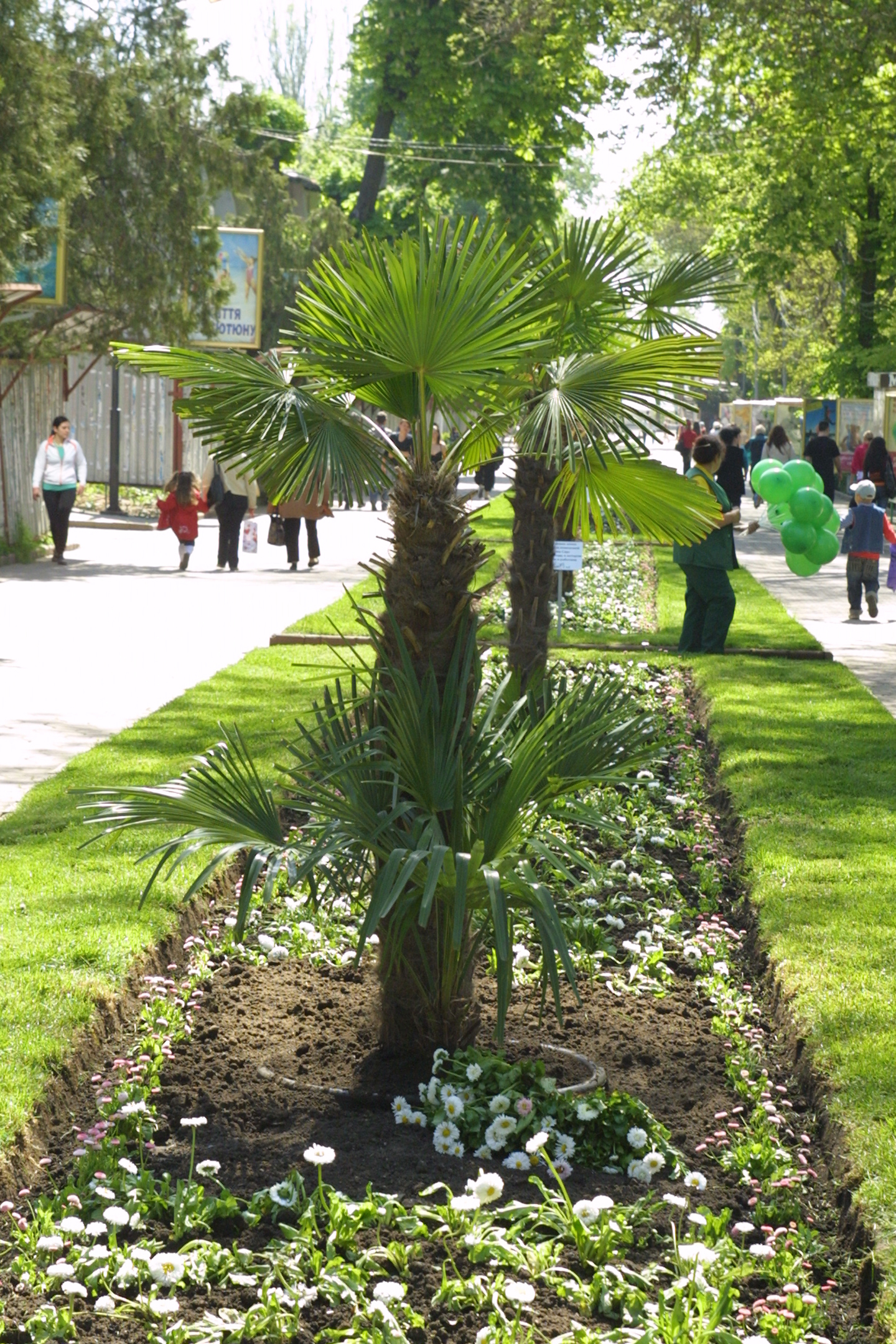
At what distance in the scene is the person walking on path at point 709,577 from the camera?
40.4 ft

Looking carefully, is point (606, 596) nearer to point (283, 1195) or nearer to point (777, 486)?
point (777, 486)

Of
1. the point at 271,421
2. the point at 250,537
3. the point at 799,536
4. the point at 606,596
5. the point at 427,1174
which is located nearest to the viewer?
the point at 427,1174

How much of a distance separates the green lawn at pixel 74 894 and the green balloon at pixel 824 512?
9.32 meters

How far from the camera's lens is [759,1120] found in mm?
4234

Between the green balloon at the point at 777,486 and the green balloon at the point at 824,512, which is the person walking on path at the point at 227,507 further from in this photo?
the green balloon at the point at 824,512

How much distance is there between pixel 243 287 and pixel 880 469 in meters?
11.1

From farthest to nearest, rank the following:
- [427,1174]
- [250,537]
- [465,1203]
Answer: [250,537] < [427,1174] < [465,1203]

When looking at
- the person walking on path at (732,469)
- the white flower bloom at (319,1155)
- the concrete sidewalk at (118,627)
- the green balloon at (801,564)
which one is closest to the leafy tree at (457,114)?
the person walking on path at (732,469)

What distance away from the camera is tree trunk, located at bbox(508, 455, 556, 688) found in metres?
9.85

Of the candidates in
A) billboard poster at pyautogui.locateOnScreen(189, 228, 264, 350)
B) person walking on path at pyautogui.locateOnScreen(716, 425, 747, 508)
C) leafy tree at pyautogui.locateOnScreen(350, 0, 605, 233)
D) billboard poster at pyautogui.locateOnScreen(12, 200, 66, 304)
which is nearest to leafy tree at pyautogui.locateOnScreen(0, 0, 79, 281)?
billboard poster at pyautogui.locateOnScreen(12, 200, 66, 304)

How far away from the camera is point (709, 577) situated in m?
12.4

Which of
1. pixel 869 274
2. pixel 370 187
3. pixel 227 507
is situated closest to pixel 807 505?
pixel 227 507

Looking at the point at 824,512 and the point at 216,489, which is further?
the point at 216,489

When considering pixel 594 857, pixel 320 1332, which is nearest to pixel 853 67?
pixel 594 857
